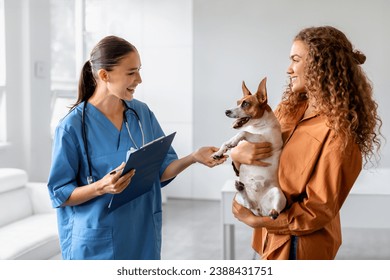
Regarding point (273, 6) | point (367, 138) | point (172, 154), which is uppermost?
point (273, 6)

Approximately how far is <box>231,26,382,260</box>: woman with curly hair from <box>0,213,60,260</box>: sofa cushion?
4.94 ft

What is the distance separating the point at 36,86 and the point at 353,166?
9.73 feet

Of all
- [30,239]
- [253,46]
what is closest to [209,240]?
[30,239]

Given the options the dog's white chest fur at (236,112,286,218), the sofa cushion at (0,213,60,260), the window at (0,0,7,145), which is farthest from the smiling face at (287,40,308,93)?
the window at (0,0,7,145)

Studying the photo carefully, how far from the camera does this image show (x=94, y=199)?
1429mm

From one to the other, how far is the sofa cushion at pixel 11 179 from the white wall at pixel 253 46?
7.51 feet

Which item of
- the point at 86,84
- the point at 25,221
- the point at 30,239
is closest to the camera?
the point at 86,84

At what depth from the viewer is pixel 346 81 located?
1195 millimetres

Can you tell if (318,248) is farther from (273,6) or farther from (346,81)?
(273,6)

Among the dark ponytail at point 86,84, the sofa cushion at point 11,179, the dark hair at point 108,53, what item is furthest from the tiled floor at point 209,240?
the dark hair at point 108,53

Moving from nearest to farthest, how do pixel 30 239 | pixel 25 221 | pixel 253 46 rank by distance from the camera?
pixel 30 239 → pixel 25 221 → pixel 253 46

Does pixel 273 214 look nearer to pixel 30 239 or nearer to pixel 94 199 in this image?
pixel 94 199

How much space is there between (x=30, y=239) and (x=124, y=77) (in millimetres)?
1508
